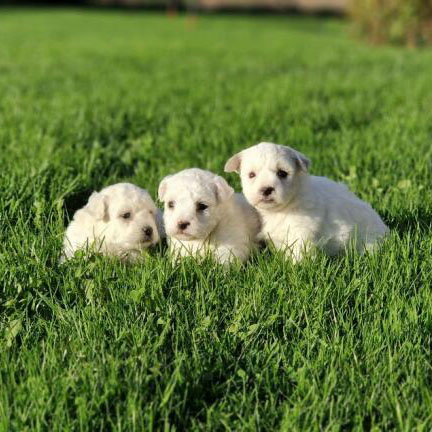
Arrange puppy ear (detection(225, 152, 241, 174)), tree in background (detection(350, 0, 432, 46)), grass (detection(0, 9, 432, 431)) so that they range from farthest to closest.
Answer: tree in background (detection(350, 0, 432, 46)), puppy ear (detection(225, 152, 241, 174)), grass (detection(0, 9, 432, 431))

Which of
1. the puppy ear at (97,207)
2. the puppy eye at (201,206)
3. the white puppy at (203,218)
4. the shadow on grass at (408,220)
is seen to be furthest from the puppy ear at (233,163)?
the shadow on grass at (408,220)

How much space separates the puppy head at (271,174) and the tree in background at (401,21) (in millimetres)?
18913

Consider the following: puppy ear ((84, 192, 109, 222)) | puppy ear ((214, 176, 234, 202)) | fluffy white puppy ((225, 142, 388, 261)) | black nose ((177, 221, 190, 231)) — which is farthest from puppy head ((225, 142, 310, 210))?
puppy ear ((84, 192, 109, 222))

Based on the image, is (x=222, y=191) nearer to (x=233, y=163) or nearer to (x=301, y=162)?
(x=233, y=163)

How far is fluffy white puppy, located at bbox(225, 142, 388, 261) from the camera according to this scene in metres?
4.09

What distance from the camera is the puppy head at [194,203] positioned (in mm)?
4043

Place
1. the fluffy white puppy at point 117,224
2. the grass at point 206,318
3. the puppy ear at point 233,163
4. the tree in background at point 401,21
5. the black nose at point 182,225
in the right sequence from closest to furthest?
the grass at point 206,318 < the black nose at point 182,225 < the puppy ear at point 233,163 < the fluffy white puppy at point 117,224 < the tree in background at point 401,21

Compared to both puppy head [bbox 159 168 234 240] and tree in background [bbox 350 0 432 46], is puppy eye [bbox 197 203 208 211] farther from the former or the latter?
tree in background [bbox 350 0 432 46]

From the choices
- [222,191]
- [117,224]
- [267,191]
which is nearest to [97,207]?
[117,224]

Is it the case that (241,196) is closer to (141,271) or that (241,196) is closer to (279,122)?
(141,271)

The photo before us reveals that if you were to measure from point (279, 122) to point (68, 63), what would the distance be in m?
8.11

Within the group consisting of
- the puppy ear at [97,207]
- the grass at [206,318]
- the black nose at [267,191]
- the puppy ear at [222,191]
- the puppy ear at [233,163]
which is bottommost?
the grass at [206,318]

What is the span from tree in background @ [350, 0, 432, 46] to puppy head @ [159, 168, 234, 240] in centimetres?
1908

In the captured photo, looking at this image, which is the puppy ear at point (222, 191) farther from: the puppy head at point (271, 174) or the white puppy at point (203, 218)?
the puppy head at point (271, 174)
